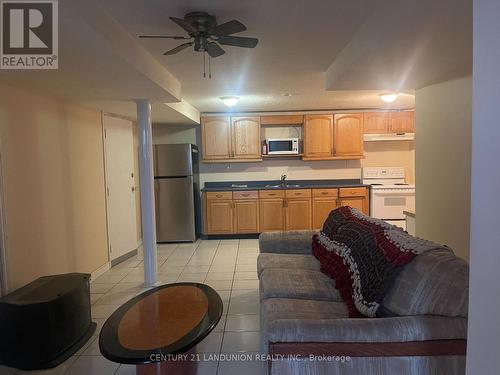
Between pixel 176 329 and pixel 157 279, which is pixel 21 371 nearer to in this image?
pixel 176 329

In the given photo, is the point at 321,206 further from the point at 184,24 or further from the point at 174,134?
the point at 184,24

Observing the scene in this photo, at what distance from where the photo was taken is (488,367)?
804mm

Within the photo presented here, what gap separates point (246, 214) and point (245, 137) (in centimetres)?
139

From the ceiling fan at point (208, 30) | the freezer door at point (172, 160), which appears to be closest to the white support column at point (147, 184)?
the ceiling fan at point (208, 30)

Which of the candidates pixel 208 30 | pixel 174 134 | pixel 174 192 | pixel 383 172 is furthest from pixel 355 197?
pixel 208 30

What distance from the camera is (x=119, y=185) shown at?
4.72 m

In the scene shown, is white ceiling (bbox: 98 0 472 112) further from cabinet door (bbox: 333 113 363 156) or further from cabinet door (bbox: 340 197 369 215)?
cabinet door (bbox: 340 197 369 215)

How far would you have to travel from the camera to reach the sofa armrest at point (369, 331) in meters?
1.39

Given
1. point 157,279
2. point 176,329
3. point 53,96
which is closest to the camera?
point 176,329

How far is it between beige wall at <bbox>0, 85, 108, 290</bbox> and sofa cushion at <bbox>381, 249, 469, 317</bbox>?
287 cm

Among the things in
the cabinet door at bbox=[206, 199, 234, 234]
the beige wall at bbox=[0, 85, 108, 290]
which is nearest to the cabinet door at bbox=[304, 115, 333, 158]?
the cabinet door at bbox=[206, 199, 234, 234]

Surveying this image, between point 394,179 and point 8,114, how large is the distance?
19.4 ft

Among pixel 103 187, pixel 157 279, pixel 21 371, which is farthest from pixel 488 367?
pixel 103 187

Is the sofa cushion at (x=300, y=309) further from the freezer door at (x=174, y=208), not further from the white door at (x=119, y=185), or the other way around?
the freezer door at (x=174, y=208)
